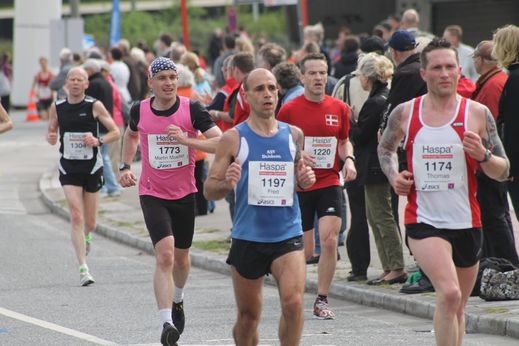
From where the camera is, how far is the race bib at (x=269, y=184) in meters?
8.13

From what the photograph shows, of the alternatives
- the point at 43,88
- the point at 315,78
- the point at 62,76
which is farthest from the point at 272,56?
the point at 43,88

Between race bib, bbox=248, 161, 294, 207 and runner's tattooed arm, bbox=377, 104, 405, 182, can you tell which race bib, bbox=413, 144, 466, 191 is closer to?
runner's tattooed arm, bbox=377, 104, 405, 182

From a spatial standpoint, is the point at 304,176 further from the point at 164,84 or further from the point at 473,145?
the point at 164,84

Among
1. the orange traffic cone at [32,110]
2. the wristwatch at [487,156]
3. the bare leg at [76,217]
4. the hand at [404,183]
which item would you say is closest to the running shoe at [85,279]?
the bare leg at [76,217]

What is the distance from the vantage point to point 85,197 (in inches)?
544

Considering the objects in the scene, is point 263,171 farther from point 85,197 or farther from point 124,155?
point 85,197

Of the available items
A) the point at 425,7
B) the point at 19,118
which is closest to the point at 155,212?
the point at 425,7

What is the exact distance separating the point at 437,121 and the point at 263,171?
3.42 ft

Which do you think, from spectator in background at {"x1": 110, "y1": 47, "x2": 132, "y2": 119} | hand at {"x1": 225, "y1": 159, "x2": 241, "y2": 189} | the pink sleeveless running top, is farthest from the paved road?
spectator in background at {"x1": 110, "y1": 47, "x2": 132, "y2": 119}

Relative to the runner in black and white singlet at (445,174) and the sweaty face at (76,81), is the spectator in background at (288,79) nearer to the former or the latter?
the sweaty face at (76,81)

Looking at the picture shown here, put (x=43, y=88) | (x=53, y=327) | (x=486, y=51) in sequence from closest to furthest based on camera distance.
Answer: (x=53, y=327), (x=486, y=51), (x=43, y=88)

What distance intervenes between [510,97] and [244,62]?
4262 millimetres

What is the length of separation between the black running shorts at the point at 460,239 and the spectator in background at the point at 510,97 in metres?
2.96

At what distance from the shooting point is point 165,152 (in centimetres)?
1034
